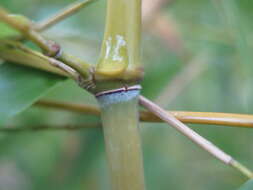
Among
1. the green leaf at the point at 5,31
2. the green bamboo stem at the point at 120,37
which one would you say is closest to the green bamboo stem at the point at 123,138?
the green bamboo stem at the point at 120,37

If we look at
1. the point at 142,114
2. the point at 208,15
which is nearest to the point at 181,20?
the point at 208,15

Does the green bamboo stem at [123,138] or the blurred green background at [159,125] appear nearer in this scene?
the green bamboo stem at [123,138]

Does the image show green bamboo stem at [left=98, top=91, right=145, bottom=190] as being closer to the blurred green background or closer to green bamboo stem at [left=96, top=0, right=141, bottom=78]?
green bamboo stem at [left=96, top=0, right=141, bottom=78]

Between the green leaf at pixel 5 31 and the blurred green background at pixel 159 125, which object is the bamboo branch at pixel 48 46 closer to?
the green leaf at pixel 5 31

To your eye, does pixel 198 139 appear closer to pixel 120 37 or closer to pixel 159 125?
pixel 120 37

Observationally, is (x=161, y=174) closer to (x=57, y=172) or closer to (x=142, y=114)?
(x=57, y=172)

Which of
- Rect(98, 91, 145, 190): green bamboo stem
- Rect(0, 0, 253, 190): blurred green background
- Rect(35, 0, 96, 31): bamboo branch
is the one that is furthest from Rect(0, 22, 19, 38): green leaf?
Rect(0, 0, 253, 190): blurred green background
